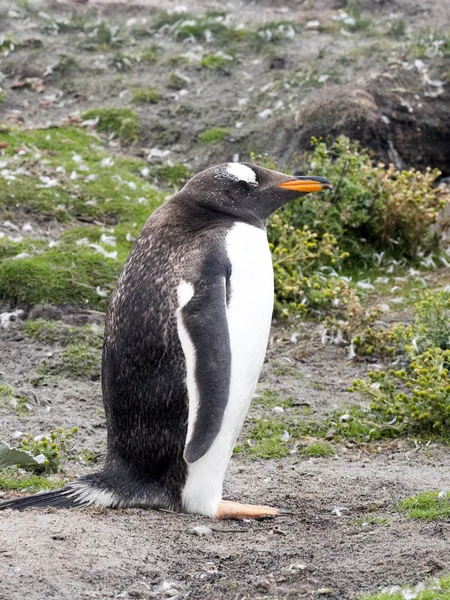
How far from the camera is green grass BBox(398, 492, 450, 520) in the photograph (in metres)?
4.52

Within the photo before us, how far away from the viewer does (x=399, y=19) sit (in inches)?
519

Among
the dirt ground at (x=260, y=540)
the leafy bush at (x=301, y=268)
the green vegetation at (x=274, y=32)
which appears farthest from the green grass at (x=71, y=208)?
the green vegetation at (x=274, y=32)

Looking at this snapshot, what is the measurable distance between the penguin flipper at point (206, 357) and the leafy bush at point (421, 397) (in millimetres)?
1634

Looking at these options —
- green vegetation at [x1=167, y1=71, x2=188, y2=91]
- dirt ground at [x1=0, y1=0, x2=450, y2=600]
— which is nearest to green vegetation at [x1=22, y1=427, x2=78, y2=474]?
dirt ground at [x1=0, y1=0, x2=450, y2=600]

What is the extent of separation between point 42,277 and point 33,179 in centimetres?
188

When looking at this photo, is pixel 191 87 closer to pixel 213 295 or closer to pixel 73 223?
pixel 73 223

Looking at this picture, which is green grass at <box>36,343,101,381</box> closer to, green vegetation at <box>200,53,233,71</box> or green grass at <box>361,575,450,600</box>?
green grass at <box>361,575,450,600</box>

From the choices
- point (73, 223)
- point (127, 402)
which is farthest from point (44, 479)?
point (73, 223)

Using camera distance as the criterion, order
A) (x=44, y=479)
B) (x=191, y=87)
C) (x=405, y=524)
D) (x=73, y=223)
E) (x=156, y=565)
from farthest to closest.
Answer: (x=191, y=87) → (x=73, y=223) → (x=44, y=479) → (x=405, y=524) → (x=156, y=565)

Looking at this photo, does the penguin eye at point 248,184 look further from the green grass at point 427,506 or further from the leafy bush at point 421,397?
→ the green grass at point 427,506

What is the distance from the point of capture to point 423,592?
11.4ft

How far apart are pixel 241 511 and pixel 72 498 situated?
2.51 ft

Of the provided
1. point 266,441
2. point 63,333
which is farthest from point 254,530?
point 63,333

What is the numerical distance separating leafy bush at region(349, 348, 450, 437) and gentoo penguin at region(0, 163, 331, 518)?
54.7 inches
